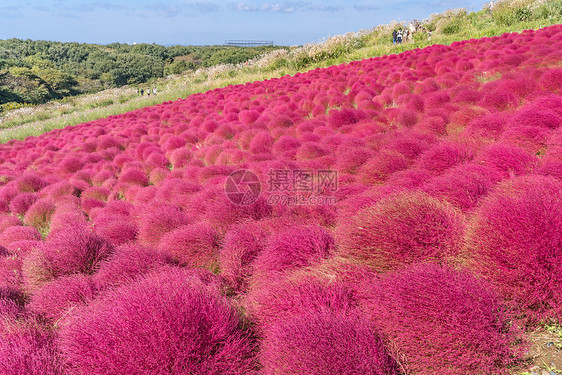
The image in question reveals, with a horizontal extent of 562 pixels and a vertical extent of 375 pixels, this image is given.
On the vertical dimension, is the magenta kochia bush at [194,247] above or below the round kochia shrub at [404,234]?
below

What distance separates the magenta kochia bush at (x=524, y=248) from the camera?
1538 mm

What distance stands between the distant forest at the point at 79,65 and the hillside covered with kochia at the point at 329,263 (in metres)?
44.7

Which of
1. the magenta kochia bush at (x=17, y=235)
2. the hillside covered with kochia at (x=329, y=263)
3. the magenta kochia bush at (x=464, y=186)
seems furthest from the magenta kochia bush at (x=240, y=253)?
the magenta kochia bush at (x=17, y=235)

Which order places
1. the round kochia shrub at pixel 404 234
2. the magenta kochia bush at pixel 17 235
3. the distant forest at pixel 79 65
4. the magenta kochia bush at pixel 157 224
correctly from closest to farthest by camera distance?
the round kochia shrub at pixel 404 234 < the magenta kochia bush at pixel 157 224 < the magenta kochia bush at pixel 17 235 < the distant forest at pixel 79 65

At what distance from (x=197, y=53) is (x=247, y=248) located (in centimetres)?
7220

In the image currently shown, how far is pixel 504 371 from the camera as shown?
4.51ft

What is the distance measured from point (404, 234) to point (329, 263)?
49 centimetres

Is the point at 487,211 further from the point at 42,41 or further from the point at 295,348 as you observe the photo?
the point at 42,41

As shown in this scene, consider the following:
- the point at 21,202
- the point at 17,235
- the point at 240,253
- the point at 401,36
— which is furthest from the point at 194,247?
the point at 401,36

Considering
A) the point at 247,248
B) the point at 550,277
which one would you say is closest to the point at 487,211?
the point at 550,277

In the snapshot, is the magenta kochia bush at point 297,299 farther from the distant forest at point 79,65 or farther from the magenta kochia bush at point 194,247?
the distant forest at point 79,65

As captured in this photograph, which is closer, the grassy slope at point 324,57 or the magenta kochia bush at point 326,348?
the magenta kochia bush at point 326,348

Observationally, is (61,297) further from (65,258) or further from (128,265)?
(65,258)

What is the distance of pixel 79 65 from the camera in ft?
206
